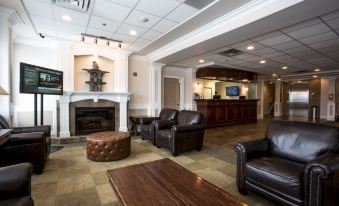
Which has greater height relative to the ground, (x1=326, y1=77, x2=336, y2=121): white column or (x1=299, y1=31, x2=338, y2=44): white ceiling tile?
(x1=299, y1=31, x2=338, y2=44): white ceiling tile

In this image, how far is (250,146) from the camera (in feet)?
7.38

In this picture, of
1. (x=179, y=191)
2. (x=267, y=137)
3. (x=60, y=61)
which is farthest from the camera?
(x=60, y=61)

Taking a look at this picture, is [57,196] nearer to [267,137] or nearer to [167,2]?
[267,137]

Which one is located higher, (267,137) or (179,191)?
(267,137)

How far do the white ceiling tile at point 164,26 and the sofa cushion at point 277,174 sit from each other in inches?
121

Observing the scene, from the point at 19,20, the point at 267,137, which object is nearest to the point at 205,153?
the point at 267,137

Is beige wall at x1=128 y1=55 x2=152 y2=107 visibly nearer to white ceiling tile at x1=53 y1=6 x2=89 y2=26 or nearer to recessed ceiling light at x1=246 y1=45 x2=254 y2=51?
white ceiling tile at x1=53 y1=6 x2=89 y2=26

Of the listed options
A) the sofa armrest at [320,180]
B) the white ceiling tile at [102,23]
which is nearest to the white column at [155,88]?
the white ceiling tile at [102,23]

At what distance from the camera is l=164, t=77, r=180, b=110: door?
7.46 meters

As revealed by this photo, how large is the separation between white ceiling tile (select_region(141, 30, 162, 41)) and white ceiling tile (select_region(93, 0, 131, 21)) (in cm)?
85

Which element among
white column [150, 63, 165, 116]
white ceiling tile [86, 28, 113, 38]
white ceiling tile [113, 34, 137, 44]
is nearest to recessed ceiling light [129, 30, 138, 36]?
white ceiling tile [113, 34, 137, 44]

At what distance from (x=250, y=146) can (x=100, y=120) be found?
15.3 ft

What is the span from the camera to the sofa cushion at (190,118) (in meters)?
4.12

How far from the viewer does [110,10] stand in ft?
10.5
